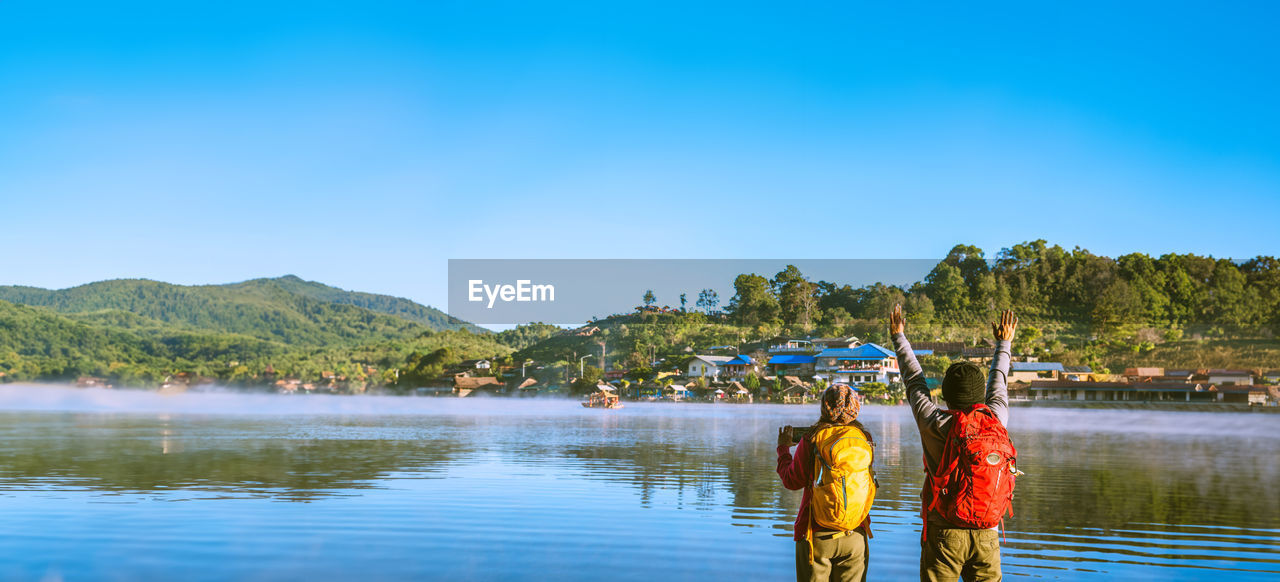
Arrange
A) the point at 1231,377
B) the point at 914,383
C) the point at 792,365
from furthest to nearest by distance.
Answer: the point at 792,365
the point at 1231,377
the point at 914,383

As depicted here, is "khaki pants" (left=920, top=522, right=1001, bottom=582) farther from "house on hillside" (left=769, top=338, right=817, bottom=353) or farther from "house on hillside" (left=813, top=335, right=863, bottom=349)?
"house on hillside" (left=769, top=338, right=817, bottom=353)

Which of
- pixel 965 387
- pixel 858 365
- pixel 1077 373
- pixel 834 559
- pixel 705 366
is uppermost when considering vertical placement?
pixel 965 387

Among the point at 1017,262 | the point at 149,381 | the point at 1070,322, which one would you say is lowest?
the point at 149,381

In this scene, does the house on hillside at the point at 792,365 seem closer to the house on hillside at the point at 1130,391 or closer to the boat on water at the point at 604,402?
the house on hillside at the point at 1130,391

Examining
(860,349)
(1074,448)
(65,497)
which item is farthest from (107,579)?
(860,349)

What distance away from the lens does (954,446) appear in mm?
3717

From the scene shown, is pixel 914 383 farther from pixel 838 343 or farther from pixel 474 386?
pixel 474 386

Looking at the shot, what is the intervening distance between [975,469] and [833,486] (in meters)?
0.66

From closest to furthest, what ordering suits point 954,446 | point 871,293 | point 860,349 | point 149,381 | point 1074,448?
point 954,446, point 1074,448, point 860,349, point 149,381, point 871,293

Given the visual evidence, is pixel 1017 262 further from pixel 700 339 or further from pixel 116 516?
pixel 116 516

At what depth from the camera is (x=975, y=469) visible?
371cm

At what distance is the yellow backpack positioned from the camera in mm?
4062

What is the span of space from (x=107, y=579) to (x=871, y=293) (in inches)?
4590

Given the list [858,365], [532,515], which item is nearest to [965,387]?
[532,515]
